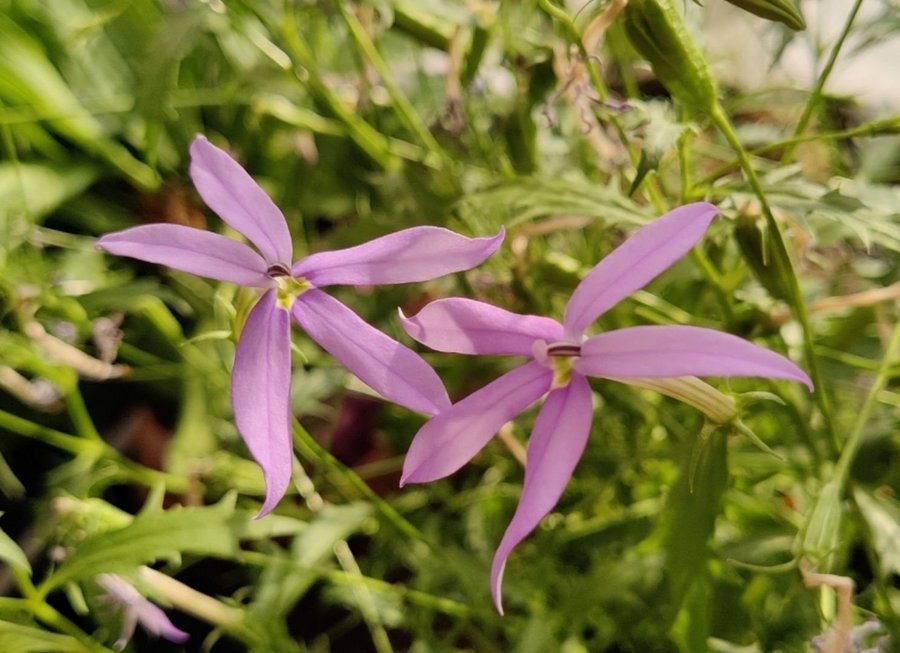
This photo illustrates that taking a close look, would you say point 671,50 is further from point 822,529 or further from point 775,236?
point 822,529

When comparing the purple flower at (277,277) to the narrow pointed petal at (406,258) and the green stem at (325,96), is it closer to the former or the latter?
the narrow pointed petal at (406,258)

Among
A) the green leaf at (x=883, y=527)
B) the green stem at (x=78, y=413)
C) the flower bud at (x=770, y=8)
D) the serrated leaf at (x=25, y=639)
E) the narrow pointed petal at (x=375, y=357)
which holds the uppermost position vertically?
the flower bud at (x=770, y=8)

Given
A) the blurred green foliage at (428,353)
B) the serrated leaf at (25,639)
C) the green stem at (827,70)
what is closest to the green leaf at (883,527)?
the blurred green foliage at (428,353)

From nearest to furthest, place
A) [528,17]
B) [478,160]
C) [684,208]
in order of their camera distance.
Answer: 1. [684,208]
2. [528,17]
3. [478,160]

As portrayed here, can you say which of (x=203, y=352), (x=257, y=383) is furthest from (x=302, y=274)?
(x=203, y=352)

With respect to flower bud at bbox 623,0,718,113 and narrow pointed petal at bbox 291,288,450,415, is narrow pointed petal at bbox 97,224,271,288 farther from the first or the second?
flower bud at bbox 623,0,718,113

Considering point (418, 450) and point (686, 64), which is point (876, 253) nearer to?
A: point (686, 64)

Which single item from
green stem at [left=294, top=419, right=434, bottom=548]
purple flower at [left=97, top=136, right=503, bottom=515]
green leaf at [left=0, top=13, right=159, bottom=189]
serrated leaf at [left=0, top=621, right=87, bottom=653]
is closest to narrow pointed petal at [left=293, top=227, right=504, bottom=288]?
purple flower at [left=97, top=136, right=503, bottom=515]
